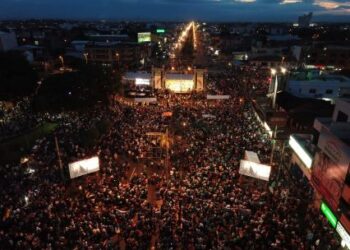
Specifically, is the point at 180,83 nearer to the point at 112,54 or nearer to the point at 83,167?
the point at 83,167

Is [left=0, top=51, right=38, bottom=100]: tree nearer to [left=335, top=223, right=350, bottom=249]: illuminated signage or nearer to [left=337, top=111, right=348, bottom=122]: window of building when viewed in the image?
[left=337, top=111, right=348, bottom=122]: window of building

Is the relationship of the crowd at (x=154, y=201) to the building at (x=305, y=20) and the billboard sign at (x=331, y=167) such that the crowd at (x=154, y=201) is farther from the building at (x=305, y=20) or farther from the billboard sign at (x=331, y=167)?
the building at (x=305, y=20)

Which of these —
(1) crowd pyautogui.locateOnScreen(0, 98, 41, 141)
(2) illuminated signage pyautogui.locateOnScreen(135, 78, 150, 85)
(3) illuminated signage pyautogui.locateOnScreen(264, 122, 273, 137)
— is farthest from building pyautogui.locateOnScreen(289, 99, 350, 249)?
(2) illuminated signage pyautogui.locateOnScreen(135, 78, 150, 85)

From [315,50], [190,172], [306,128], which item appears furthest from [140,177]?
[315,50]

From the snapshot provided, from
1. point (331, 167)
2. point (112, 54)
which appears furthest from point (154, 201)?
point (112, 54)

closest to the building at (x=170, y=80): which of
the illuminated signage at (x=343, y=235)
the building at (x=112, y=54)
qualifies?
the building at (x=112, y=54)

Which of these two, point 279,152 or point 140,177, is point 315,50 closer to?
point 279,152
